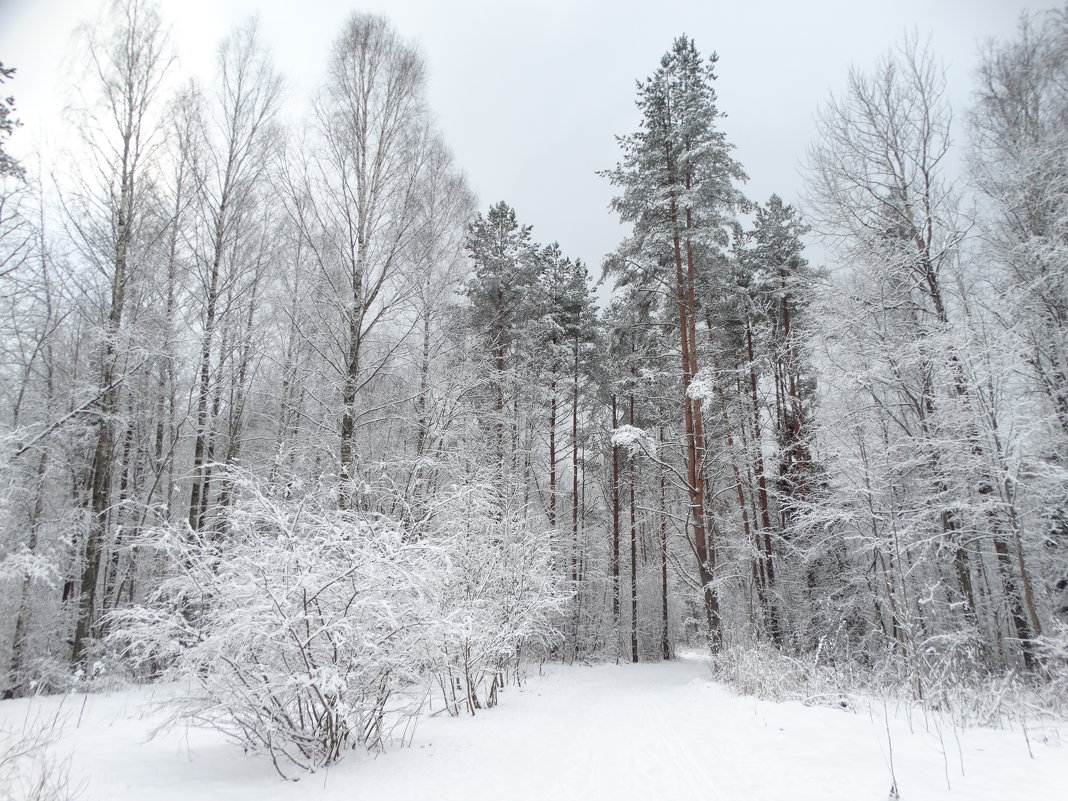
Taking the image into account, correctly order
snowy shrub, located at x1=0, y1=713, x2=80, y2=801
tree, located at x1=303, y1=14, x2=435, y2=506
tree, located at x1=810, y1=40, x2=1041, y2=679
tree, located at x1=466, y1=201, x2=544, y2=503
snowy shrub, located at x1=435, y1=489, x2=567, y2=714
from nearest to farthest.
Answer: snowy shrub, located at x1=0, y1=713, x2=80, y2=801 < snowy shrub, located at x1=435, y1=489, x2=567, y2=714 < tree, located at x1=303, y1=14, x2=435, y2=506 < tree, located at x1=810, y1=40, x2=1041, y2=679 < tree, located at x1=466, y1=201, x2=544, y2=503

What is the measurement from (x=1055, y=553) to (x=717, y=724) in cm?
697

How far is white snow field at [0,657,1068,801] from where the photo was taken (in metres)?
3.79

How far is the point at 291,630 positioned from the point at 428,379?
642 centimetres

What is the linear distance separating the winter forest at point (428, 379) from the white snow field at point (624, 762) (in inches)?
20.2

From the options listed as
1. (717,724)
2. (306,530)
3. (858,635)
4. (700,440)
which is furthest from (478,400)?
(858,635)

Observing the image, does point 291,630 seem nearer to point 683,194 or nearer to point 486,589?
point 486,589

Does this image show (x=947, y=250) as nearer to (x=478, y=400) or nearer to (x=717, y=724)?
(x=717, y=724)

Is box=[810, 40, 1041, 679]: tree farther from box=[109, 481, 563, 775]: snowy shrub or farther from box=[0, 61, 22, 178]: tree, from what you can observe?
box=[0, 61, 22, 178]: tree

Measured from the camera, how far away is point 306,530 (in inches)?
225

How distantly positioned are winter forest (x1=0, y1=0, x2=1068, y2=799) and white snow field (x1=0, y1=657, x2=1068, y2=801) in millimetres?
514

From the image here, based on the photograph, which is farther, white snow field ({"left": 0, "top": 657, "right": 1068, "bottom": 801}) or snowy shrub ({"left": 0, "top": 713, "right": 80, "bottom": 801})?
white snow field ({"left": 0, "top": 657, "right": 1068, "bottom": 801})

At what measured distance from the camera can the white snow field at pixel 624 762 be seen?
3.79 m

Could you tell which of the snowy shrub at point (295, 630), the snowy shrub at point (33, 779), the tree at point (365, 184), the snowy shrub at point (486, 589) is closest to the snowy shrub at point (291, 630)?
→ the snowy shrub at point (295, 630)

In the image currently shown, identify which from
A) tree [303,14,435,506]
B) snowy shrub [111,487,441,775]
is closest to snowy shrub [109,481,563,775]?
snowy shrub [111,487,441,775]
